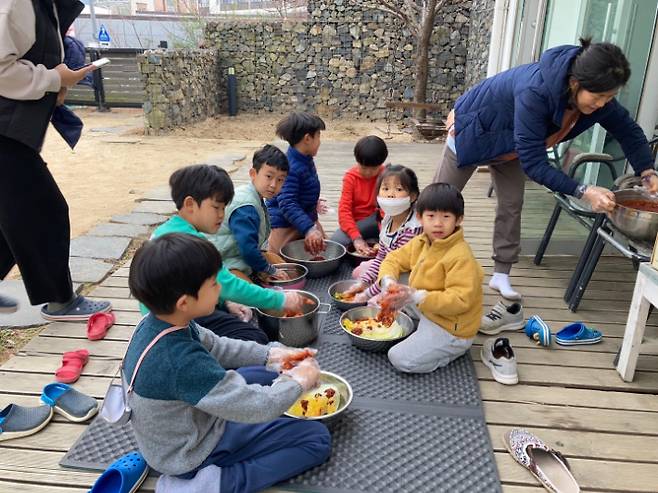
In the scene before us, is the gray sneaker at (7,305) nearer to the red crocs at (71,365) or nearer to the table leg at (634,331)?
the red crocs at (71,365)

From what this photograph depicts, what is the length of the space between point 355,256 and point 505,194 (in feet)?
3.27

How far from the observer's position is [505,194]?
3018 mm

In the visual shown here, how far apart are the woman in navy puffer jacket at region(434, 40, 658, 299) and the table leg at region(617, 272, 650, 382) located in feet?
1.28

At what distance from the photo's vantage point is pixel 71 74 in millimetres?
2471

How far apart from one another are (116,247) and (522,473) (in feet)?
10.3

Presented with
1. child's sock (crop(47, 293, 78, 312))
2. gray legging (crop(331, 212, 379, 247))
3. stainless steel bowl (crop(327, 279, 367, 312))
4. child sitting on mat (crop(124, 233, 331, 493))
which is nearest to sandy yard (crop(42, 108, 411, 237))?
child's sock (crop(47, 293, 78, 312))

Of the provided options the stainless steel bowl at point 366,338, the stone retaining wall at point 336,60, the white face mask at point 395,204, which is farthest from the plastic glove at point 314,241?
the stone retaining wall at point 336,60

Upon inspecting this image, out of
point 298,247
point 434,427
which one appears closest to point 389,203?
point 298,247

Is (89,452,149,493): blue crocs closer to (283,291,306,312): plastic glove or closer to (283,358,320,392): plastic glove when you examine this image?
(283,358,320,392): plastic glove

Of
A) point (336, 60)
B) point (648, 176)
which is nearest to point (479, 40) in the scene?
point (336, 60)

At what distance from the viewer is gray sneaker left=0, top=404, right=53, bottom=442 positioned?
194 centimetres

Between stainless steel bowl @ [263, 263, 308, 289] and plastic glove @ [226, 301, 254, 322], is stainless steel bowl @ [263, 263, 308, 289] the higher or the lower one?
the lower one

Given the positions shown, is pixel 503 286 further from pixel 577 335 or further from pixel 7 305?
pixel 7 305

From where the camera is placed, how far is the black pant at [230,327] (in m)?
2.24
